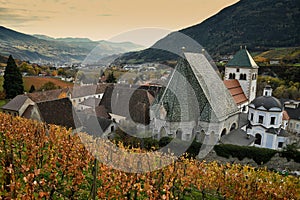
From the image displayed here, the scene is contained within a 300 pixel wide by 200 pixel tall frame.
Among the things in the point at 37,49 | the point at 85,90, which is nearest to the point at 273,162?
the point at 85,90

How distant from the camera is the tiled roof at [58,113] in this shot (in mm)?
20547

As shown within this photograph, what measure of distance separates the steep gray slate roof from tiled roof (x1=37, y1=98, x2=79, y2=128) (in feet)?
27.6

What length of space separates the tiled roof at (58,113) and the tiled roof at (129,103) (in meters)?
4.36

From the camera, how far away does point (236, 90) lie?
86.3 feet

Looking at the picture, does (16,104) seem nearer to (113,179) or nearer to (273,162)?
(113,179)

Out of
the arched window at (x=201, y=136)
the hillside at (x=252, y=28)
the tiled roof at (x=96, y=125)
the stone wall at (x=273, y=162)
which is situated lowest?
the stone wall at (x=273, y=162)

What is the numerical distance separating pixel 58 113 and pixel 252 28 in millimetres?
79056

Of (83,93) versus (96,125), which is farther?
(83,93)

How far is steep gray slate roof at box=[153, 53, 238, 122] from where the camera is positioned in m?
16.2

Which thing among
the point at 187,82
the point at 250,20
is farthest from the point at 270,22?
the point at 187,82

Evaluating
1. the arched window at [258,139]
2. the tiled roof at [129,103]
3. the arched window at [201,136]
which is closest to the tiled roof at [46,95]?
the tiled roof at [129,103]

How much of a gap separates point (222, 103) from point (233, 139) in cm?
258

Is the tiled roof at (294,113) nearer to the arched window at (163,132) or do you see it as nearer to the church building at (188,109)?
the church building at (188,109)

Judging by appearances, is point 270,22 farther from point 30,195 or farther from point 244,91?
point 30,195
